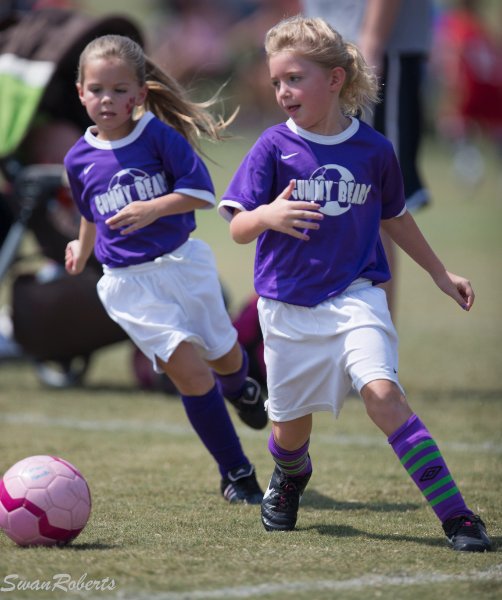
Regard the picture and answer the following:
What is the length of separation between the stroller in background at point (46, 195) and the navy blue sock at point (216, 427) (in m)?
2.46

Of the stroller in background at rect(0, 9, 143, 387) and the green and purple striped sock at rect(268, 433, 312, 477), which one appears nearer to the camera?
the green and purple striped sock at rect(268, 433, 312, 477)

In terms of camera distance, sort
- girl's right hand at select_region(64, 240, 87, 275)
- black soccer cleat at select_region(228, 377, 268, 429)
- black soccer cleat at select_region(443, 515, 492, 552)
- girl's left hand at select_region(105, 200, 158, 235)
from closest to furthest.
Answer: black soccer cleat at select_region(443, 515, 492, 552)
girl's left hand at select_region(105, 200, 158, 235)
girl's right hand at select_region(64, 240, 87, 275)
black soccer cleat at select_region(228, 377, 268, 429)

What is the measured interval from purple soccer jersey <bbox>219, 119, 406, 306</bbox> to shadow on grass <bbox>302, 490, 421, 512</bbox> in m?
0.95

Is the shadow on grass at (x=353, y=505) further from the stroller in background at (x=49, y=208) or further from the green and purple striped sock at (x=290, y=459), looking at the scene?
the stroller in background at (x=49, y=208)

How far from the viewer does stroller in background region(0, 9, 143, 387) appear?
22.0 ft

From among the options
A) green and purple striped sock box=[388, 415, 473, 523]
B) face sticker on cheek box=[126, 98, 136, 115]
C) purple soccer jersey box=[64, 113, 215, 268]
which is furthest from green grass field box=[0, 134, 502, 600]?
face sticker on cheek box=[126, 98, 136, 115]

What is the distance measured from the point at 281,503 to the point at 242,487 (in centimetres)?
48

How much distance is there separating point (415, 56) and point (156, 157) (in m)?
2.39

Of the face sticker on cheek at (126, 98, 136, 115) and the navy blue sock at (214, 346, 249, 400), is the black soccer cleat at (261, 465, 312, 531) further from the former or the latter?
the face sticker on cheek at (126, 98, 136, 115)

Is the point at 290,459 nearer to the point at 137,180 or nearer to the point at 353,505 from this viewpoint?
the point at 353,505

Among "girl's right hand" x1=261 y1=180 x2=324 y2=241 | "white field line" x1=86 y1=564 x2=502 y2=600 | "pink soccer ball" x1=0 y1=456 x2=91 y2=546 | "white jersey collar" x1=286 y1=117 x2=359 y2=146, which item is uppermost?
"white jersey collar" x1=286 y1=117 x2=359 y2=146

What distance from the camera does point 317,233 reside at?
12.7 feet

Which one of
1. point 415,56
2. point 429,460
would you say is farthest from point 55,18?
point 429,460

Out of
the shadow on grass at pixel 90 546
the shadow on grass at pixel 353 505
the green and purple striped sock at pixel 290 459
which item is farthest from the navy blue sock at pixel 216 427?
the shadow on grass at pixel 90 546
